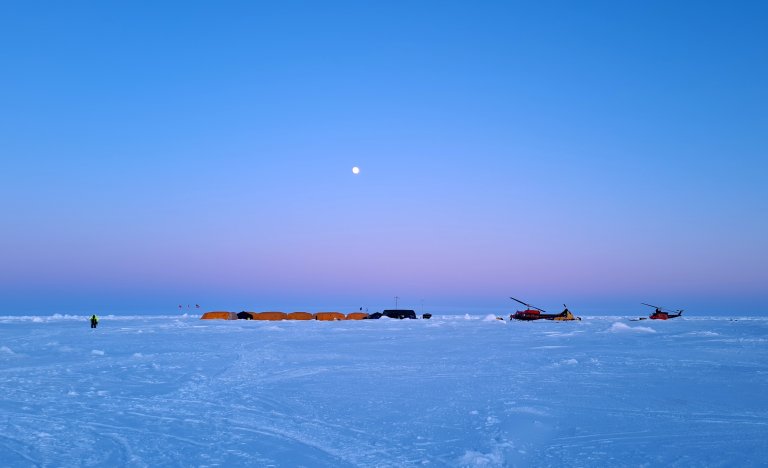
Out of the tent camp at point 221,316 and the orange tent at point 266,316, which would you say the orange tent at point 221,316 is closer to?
the tent camp at point 221,316

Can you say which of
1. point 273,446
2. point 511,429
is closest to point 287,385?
point 273,446

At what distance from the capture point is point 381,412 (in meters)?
10.2

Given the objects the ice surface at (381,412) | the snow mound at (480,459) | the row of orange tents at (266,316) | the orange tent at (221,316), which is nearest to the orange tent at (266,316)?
the row of orange tents at (266,316)

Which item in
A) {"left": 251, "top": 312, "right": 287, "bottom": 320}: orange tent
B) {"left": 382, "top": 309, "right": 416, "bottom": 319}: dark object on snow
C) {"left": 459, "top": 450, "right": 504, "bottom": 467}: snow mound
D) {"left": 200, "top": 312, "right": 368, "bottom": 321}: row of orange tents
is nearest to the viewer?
{"left": 459, "top": 450, "right": 504, "bottom": 467}: snow mound

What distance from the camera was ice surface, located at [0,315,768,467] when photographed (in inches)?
295

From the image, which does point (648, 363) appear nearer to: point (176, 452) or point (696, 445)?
point (696, 445)

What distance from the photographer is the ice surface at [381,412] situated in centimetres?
749

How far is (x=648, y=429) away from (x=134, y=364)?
15.5m

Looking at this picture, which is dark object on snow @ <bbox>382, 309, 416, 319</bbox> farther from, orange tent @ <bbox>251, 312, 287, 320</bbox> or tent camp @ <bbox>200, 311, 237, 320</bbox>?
tent camp @ <bbox>200, 311, 237, 320</bbox>

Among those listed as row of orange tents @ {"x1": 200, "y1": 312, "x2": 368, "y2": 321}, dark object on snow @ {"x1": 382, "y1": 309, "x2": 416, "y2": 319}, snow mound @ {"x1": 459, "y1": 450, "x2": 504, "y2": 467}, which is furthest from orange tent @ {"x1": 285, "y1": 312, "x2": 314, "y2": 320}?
snow mound @ {"x1": 459, "y1": 450, "x2": 504, "y2": 467}

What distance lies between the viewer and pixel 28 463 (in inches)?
278

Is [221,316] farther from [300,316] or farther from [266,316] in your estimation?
[300,316]

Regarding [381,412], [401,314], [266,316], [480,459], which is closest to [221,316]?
[266,316]

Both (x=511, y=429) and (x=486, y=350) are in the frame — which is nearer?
(x=511, y=429)
